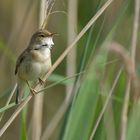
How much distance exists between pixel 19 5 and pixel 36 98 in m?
1.43

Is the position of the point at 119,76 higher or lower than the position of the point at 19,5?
lower

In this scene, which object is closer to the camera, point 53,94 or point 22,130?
point 22,130

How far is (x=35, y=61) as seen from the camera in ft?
7.57

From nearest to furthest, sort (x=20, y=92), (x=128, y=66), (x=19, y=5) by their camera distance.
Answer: (x=128, y=66)
(x=20, y=92)
(x=19, y=5)

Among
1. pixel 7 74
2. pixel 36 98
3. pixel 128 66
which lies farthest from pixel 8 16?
pixel 128 66

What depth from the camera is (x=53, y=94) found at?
3633mm

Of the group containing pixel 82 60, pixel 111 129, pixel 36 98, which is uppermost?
pixel 82 60

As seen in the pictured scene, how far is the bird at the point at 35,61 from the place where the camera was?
2180 millimetres

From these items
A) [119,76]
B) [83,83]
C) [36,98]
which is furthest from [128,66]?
[36,98]

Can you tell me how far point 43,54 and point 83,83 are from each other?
475 mm

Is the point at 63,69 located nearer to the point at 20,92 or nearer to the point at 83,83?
the point at 20,92

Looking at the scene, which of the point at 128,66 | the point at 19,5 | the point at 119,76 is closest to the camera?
the point at 128,66

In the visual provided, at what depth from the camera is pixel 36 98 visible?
7.21 ft

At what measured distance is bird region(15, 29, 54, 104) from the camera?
218 centimetres
